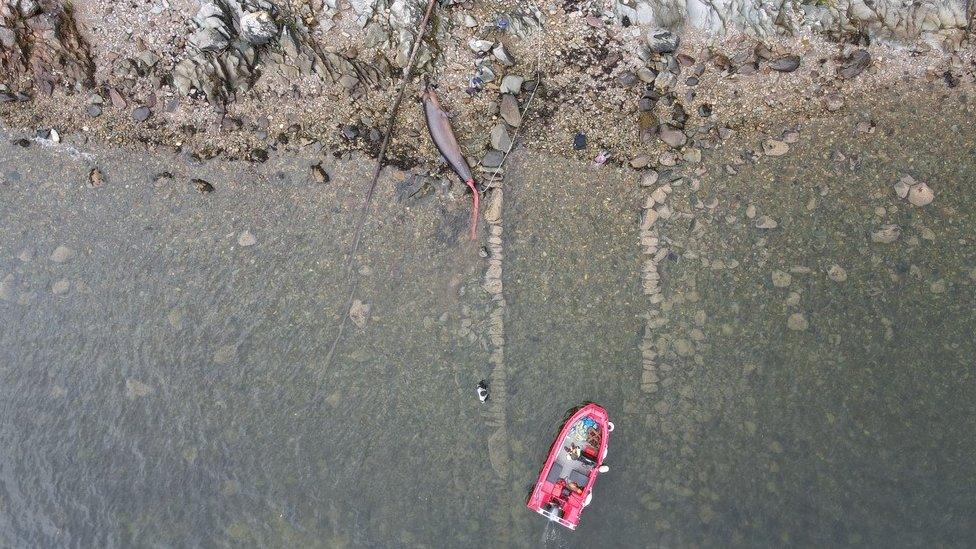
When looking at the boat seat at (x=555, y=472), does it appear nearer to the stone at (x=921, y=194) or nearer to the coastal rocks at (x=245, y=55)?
the coastal rocks at (x=245, y=55)

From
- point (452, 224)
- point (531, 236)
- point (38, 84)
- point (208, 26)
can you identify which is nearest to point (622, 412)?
point (531, 236)

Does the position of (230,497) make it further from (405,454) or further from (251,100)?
(251,100)

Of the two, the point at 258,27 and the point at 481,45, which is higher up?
the point at 481,45

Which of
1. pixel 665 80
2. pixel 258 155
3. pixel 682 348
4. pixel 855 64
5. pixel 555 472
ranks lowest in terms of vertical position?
pixel 555 472

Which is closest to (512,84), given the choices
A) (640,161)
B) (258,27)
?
(640,161)

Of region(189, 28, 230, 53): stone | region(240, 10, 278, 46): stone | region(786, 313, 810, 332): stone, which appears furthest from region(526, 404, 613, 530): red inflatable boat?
region(189, 28, 230, 53): stone

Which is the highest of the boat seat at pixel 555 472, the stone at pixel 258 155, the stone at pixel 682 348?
the stone at pixel 258 155

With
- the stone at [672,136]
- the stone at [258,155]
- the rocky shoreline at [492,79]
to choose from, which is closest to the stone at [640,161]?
the rocky shoreline at [492,79]

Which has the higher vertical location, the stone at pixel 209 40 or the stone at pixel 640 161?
the stone at pixel 640 161

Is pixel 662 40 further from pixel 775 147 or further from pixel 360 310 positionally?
A: pixel 360 310
